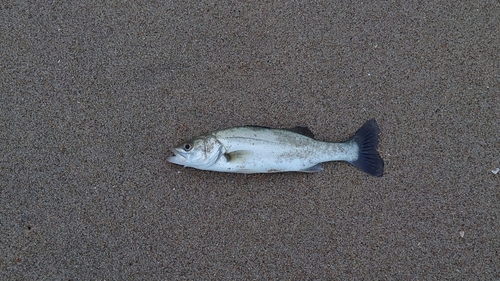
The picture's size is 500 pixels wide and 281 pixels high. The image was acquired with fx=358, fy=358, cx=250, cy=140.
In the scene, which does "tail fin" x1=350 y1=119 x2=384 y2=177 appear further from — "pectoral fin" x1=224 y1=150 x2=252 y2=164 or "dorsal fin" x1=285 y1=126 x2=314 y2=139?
"pectoral fin" x1=224 y1=150 x2=252 y2=164

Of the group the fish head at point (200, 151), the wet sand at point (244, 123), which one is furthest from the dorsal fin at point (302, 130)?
the fish head at point (200, 151)

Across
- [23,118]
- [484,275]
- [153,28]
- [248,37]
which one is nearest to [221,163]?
[248,37]

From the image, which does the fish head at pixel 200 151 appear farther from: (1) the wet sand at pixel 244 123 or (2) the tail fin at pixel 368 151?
(2) the tail fin at pixel 368 151

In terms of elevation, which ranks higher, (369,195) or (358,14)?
(358,14)

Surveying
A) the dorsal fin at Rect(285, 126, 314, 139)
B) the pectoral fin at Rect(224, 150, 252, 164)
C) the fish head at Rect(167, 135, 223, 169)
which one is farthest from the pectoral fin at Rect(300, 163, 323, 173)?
the fish head at Rect(167, 135, 223, 169)

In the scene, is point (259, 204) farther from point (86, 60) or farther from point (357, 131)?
point (86, 60)
